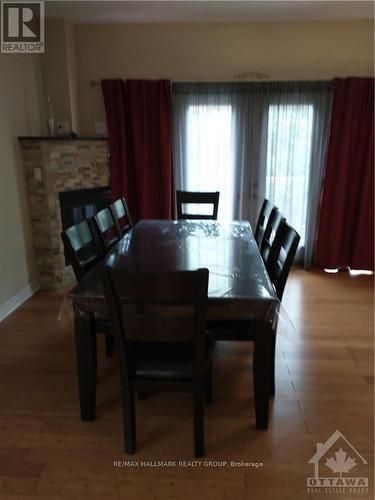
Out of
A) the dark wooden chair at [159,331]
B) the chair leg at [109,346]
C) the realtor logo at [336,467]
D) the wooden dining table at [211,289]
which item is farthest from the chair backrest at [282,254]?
the chair leg at [109,346]

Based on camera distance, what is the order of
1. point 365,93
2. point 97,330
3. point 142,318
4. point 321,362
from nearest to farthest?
point 142,318 → point 97,330 → point 321,362 → point 365,93

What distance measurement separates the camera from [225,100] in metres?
3.75

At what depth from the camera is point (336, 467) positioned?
1591mm

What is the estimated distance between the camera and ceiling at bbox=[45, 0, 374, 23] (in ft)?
10.4

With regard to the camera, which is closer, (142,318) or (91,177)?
(142,318)

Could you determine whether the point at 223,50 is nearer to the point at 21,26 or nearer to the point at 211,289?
the point at 21,26

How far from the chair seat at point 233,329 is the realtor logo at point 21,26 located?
9.60 feet

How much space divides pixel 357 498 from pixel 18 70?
153 inches

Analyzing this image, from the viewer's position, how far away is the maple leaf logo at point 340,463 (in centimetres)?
158

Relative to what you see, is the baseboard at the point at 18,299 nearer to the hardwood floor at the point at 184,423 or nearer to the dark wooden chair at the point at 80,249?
the hardwood floor at the point at 184,423

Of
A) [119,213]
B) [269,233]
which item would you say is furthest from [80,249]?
[269,233]

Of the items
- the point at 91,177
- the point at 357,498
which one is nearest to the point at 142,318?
the point at 357,498

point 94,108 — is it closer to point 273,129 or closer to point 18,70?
point 18,70

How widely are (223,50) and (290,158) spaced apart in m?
1.35
